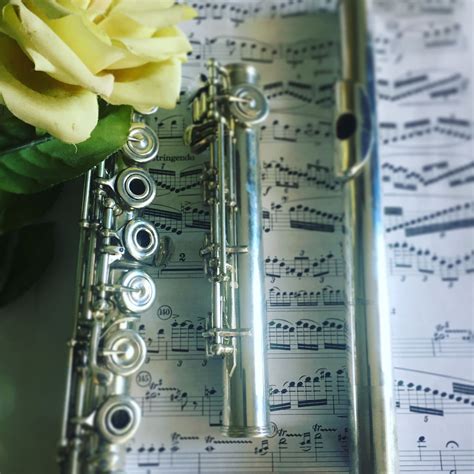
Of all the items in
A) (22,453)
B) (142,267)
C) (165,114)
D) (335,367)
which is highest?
(165,114)

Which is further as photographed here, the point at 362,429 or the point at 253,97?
the point at 253,97

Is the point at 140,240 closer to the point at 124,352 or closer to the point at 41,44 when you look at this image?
the point at 124,352

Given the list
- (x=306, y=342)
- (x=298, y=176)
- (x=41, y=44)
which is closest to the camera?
(x=41, y=44)

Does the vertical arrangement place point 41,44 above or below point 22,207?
above

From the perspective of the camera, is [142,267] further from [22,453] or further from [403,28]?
[403,28]

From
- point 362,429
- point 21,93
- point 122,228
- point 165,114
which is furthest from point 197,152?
point 362,429

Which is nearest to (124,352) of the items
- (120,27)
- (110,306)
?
(110,306)

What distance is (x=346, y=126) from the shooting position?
870mm

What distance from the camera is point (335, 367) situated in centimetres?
76

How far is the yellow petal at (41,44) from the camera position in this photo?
55cm

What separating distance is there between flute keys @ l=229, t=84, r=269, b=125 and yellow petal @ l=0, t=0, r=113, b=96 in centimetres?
27

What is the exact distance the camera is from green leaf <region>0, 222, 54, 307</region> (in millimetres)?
710

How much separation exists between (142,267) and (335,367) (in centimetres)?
30

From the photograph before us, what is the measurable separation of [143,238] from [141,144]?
0.13 meters
